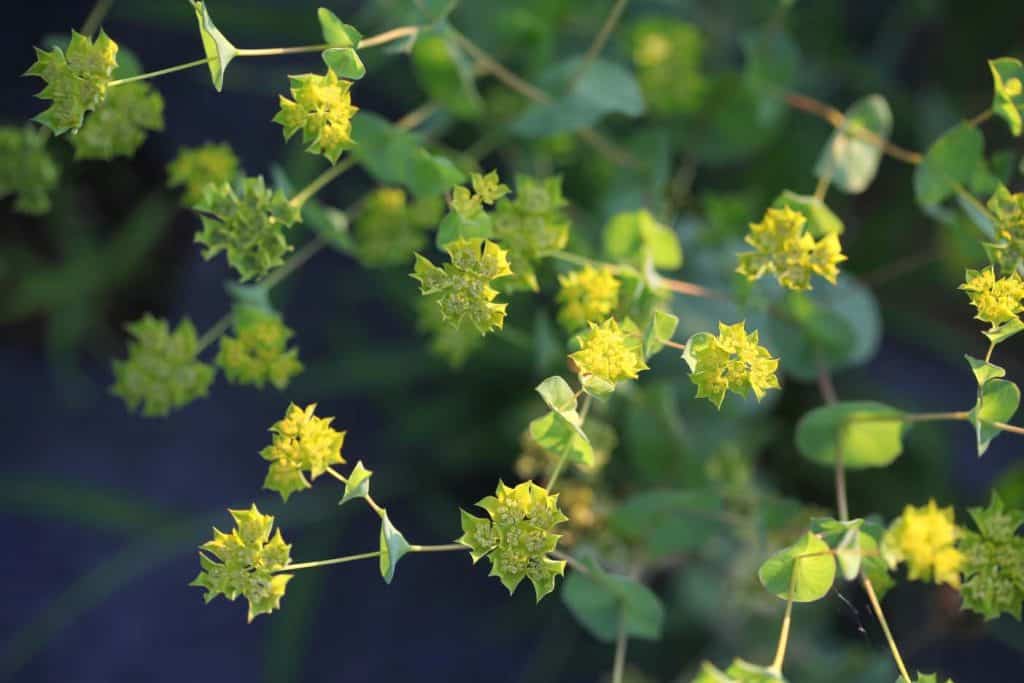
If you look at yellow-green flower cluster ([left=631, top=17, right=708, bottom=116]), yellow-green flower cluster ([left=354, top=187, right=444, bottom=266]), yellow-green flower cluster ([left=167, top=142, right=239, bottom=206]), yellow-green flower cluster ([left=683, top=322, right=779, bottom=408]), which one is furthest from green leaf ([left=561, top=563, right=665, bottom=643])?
yellow-green flower cluster ([left=631, top=17, right=708, bottom=116])

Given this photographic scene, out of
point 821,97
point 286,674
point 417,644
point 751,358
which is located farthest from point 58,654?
point 821,97

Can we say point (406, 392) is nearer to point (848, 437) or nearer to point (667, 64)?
point (667, 64)

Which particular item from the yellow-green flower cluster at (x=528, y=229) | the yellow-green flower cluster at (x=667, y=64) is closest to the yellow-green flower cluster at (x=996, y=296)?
the yellow-green flower cluster at (x=528, y=229)

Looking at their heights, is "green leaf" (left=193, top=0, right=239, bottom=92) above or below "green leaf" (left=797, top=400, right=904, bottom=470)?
above

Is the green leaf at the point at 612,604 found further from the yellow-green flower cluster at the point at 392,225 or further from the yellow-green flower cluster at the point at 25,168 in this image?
the yellow-green flower cluster at the point at 25,168

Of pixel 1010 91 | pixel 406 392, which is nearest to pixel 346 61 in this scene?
A: pixel 1010 91

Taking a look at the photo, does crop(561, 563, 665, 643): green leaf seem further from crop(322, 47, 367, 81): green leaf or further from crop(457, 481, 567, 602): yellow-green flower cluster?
crop(322, 47, 367, 81): green leaf

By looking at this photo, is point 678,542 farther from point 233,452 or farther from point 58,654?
point 58,654
